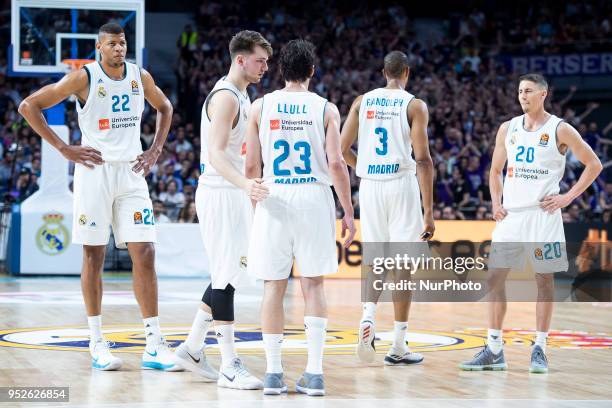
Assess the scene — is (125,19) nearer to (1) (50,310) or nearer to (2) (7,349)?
(1) (50,310)

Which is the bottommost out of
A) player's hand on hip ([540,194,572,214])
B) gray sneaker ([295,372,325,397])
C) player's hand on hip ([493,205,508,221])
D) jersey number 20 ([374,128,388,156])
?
gray sneaker ([295,372,325,397])

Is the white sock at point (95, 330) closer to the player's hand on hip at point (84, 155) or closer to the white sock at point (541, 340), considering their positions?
the player's hand on hip at point (84, 155)

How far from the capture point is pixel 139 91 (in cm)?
745

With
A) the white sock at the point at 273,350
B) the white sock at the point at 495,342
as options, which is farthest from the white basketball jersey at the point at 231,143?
the white sock at the point at 495,342

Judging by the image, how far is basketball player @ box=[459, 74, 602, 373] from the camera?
24.3 ft

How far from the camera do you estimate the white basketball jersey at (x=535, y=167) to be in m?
7.47

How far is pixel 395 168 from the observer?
777 centimetres

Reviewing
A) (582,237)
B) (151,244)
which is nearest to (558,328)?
(151,244)

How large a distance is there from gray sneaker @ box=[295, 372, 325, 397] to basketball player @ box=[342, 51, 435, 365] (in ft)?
5.39

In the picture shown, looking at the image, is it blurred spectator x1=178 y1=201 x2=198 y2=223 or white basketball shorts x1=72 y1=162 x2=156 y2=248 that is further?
blurred spectator x1=178 y1=201 x2=198 y2=223

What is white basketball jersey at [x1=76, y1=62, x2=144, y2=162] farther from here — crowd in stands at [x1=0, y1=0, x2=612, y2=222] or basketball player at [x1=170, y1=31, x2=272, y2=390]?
crowd in stands at [x1=0, y1=0, x2=612, y2=222]

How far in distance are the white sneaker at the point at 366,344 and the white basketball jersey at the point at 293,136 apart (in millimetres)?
1628

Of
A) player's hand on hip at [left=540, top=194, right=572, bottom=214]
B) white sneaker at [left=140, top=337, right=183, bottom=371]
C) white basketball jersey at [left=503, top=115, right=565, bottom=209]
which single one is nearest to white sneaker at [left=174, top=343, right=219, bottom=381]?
white sneaker at [left=140, top=337, right=183, bottom=371]

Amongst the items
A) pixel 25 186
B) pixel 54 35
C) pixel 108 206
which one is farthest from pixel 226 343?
pixel 25 186
